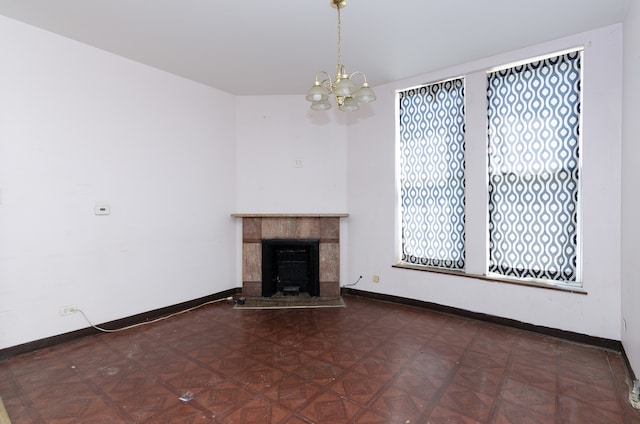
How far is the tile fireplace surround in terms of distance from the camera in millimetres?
4438

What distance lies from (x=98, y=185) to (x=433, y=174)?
3642mm

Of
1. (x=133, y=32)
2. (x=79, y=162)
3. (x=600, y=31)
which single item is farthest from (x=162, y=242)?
(x=600, y=31)

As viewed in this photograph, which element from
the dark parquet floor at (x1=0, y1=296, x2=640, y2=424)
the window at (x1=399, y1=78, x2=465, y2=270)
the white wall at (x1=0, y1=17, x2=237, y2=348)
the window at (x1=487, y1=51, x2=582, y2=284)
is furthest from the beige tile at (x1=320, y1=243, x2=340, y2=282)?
the window at (x1=487, y1=51, x2=582, y2=284)

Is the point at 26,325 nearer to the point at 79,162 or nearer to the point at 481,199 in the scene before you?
the point at 79,162

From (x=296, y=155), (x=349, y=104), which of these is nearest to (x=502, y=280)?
(x=349, y=104)

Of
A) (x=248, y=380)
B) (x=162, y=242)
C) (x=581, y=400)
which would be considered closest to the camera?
(x=581, y=400)

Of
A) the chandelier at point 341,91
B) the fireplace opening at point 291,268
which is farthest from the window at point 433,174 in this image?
the chandelier at point 341,91

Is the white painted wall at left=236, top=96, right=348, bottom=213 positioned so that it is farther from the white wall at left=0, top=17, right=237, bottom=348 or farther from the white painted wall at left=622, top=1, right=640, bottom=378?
the white painted wall at left=622, top=1, right=640, bottom=378

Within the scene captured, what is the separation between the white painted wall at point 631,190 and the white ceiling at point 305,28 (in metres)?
0.41

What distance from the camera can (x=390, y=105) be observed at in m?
4.13

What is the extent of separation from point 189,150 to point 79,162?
1187mm

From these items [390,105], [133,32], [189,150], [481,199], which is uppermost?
[133,32]

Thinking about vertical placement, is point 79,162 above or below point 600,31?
below

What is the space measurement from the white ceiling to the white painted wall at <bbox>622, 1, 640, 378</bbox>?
407mm
